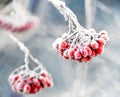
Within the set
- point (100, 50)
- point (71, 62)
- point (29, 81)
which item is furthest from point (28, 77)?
point (100, 50)

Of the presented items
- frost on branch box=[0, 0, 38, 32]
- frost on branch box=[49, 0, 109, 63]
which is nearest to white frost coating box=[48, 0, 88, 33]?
frost on branch box=[49, 0, 109, 63]

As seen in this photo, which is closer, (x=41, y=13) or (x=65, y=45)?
(x=65, y=45)

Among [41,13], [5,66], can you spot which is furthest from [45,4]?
[5,66]

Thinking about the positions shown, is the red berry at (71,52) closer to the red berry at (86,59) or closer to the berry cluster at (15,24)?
the red berry at (86,59)

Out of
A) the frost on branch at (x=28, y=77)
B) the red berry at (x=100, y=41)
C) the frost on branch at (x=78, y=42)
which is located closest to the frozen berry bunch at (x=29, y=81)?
the frost on branch at (x=28, y=77)

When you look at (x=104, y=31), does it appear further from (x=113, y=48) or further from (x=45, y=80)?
(x=45, y=80)

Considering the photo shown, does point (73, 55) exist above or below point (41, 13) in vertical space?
below

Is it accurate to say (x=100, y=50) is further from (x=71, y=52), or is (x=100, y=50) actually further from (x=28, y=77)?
(x=28, y=77)
